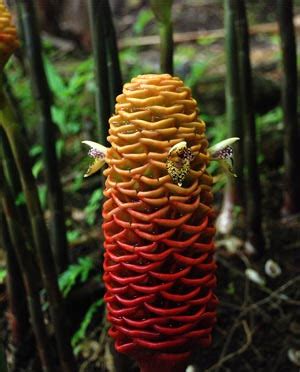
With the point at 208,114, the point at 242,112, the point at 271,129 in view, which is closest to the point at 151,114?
the point at 242,112

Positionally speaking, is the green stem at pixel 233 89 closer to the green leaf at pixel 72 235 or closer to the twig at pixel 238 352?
the twig at pixel 238 352

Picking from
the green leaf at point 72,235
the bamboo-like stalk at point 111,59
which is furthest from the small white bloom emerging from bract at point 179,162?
the green leaf at point 72,235

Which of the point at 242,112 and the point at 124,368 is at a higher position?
the point at 242,112

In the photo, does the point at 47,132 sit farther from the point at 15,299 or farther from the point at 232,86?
the point at 232,86

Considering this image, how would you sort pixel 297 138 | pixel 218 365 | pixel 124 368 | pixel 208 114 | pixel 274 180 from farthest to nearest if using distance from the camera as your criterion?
pixel 208 114 → pixel 274 180 → pixel 297 138 → pixel 218 365 → pixel 124 368

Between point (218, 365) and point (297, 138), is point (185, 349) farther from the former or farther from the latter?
point (297, 138)

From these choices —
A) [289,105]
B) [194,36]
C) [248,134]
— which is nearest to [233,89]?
[248,134]
